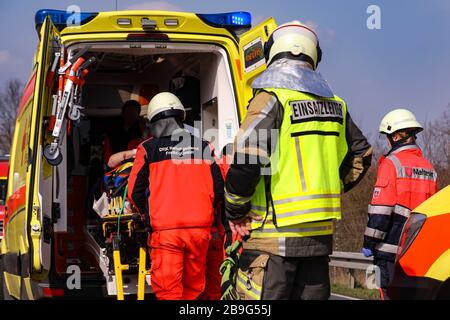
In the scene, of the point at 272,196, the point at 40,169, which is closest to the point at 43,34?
the point at 40,169

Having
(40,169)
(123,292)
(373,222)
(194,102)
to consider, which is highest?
(194,102)

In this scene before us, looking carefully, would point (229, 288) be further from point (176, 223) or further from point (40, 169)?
point (40, 169)

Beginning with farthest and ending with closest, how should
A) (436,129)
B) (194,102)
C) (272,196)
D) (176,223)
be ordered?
1. (436,129)
2. (194,102)
3. (176,223)
4. (272,196)

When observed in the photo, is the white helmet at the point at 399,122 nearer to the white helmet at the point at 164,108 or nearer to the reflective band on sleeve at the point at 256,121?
the white helmet at the point at 164,108

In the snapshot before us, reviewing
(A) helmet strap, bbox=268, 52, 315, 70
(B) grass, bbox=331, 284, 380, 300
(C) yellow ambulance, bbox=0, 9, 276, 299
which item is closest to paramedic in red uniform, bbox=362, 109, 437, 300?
(C) yellow ambulance, bbox=0, 9, 276, 299

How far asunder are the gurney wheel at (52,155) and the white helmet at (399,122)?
2.54 metres

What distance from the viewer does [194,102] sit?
7.90 meters

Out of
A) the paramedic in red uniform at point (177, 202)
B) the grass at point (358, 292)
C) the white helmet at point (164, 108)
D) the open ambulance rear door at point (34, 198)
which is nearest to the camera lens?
the paramedic in red uniform at point (177, 202)

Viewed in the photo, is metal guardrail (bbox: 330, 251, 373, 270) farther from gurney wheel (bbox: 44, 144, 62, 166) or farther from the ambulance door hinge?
gurney wheel (bbox: 44, 144, 62, 166)

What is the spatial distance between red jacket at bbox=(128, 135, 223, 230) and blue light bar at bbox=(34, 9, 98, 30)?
1.36 metres

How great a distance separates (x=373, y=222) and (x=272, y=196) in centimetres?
183

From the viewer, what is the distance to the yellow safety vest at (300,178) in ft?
13.4

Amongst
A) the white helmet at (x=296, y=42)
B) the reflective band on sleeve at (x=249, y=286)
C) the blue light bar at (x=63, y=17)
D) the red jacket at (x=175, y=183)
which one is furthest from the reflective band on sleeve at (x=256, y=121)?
the blue light bar at (x=63, y=17)

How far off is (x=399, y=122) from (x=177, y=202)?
188 centimetres
